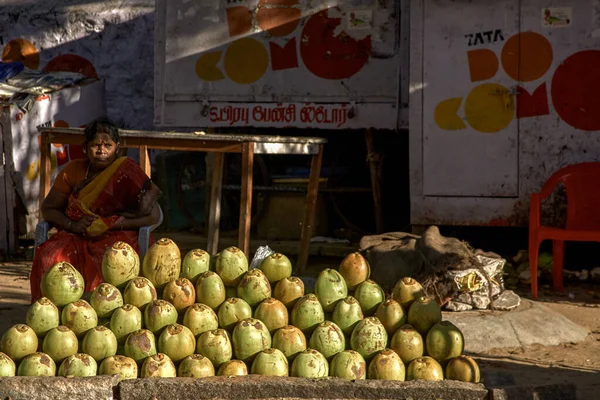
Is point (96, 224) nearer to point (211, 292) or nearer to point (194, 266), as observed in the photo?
point (194, 266)

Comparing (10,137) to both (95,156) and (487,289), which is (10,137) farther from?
(487,289)

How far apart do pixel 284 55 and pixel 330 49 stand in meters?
0.47

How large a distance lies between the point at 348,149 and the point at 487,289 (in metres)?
3.83

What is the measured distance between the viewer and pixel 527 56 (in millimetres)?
8102

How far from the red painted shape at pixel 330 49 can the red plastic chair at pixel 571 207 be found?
2220mm

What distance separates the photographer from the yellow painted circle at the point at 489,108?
818 cm

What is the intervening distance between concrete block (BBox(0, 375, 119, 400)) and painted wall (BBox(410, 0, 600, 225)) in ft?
17.0

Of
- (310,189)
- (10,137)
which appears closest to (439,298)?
(310,189)

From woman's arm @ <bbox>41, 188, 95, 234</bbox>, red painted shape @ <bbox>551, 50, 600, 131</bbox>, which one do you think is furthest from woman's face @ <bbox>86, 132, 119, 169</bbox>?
red painted shape @ <bbox>551, 50, 600, 131</bbox>

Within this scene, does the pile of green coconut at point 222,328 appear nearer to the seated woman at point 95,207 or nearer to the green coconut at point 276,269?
the green coconut at point 276,269

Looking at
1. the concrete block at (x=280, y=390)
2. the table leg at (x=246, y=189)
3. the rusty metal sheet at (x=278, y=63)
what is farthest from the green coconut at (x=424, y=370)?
the rusty metal sheet at (x=278, y=63)

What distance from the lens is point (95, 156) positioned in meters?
5.59

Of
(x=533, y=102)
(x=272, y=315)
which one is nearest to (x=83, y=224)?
(x=272, y=315)

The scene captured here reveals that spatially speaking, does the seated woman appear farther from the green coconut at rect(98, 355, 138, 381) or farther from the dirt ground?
the green coconut at rect(98, 355, 138, 381)
